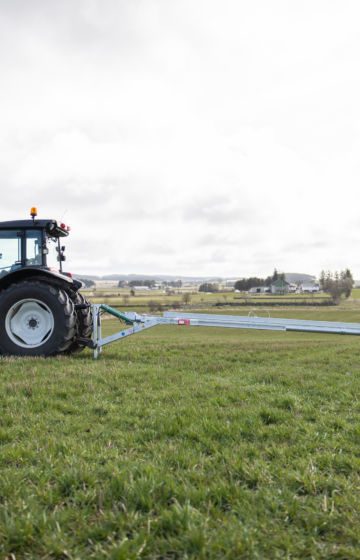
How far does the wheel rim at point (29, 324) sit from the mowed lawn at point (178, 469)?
211cm

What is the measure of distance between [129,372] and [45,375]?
50.3 inches

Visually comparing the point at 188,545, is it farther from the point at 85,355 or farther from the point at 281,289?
the point at 281,289

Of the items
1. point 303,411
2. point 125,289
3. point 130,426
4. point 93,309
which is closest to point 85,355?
point 93,309

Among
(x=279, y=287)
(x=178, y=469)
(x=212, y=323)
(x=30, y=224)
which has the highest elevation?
(x=30, y=224)

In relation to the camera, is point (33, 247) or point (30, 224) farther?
point (33, 247)

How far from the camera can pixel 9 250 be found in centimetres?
865

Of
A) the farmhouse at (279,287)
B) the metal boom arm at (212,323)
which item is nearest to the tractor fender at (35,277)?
the metal boom arm at (212,323)

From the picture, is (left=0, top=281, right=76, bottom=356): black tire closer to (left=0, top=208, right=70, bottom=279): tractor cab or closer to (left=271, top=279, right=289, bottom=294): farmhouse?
(left=0, top=208, right=70, bottom=279): tractor cab

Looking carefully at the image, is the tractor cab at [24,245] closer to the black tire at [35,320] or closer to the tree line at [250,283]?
the black tire at [35,320]

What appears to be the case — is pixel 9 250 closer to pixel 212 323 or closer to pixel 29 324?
pixel 29 324

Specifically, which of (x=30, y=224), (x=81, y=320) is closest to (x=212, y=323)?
(x=81, y=320)

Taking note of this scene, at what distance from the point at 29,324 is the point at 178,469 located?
5.82 meters

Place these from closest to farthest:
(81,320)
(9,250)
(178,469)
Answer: (178,469) < (9,250) < (81,320)

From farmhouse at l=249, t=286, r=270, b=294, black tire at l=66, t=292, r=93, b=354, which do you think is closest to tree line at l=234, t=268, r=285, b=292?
farmhouse at l=249, t=286, r=270, b=294
